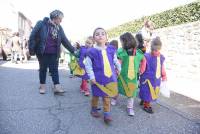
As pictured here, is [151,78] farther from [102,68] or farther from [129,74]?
[102,68]

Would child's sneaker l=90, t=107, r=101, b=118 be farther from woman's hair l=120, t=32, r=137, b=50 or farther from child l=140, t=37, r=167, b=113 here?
woman's hair l=120, t=32, r=137, b=50

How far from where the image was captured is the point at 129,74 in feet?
19.1

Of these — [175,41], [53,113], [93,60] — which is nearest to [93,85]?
[93,60]

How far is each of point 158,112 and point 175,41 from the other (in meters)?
8.40

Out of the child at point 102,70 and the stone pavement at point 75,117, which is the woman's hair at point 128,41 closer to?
the child at point 102,70

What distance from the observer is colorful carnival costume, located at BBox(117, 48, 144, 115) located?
5.78 metres

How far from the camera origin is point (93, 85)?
5.29 m

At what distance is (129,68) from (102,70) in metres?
0.76

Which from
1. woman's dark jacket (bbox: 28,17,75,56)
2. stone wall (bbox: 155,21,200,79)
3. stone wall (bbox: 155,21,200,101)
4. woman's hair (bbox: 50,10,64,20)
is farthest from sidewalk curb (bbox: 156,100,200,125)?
stone wall (bbox: 155,21,200,79)

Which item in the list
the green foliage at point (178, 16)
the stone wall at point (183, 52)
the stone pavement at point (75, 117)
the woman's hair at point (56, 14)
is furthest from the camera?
the green foliage at point (178, 16)

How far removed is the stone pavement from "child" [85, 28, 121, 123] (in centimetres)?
41

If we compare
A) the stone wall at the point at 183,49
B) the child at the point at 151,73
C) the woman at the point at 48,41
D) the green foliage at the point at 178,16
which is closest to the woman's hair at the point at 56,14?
the woman at the point at 48,41

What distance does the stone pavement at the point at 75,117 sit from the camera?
4.86m

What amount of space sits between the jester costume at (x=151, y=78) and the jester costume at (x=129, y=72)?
21cm
